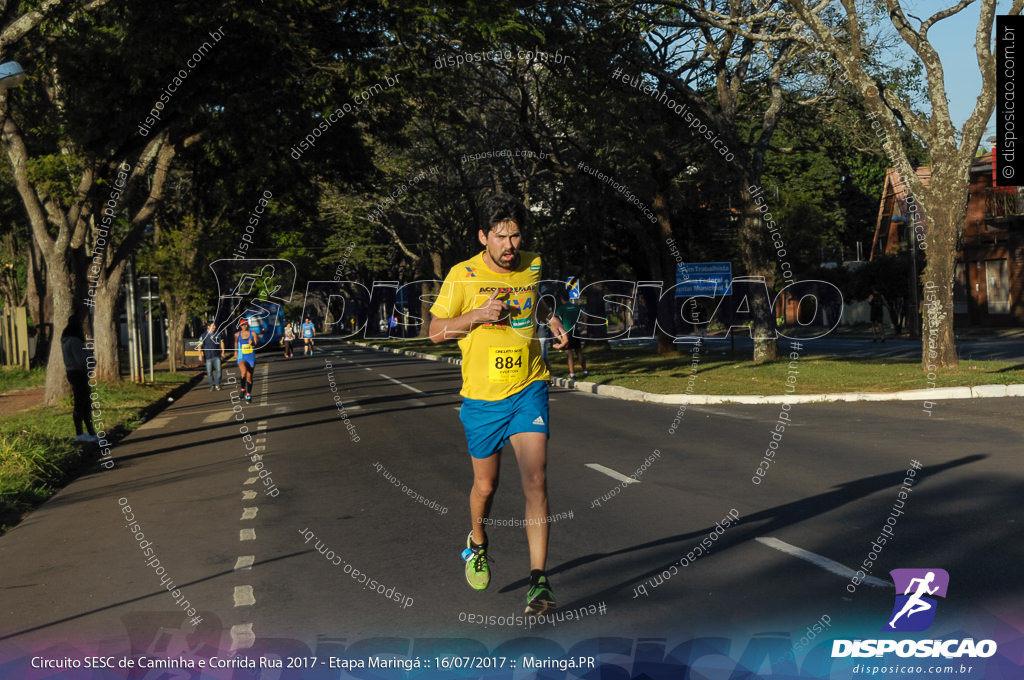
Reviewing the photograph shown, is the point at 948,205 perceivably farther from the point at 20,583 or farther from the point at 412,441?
the point at 20,583

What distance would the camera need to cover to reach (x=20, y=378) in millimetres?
33250

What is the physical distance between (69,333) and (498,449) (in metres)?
12.1

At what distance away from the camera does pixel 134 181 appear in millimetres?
23156

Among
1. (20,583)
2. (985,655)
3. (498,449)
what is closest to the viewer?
(985,655)

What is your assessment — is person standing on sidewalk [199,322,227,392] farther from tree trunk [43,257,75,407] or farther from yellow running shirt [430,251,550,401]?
yellow running shirt [430,251,550,401]

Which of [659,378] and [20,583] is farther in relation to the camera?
[659,378]

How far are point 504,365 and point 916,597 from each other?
255 cm

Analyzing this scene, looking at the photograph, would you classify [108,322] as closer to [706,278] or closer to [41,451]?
[41,451]

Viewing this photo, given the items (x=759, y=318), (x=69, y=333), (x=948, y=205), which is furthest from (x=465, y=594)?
(x=759, y=318)

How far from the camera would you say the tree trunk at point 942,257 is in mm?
19406

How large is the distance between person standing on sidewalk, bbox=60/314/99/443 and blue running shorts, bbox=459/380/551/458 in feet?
35.7

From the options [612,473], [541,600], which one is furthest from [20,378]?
[541,600]

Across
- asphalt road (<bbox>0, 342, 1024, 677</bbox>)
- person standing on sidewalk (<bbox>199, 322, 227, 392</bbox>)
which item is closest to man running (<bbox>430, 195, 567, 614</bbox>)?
asphalt road (<bbox>0, 342, 1024, 677</bbox>)

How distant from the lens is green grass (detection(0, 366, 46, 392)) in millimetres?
30344
